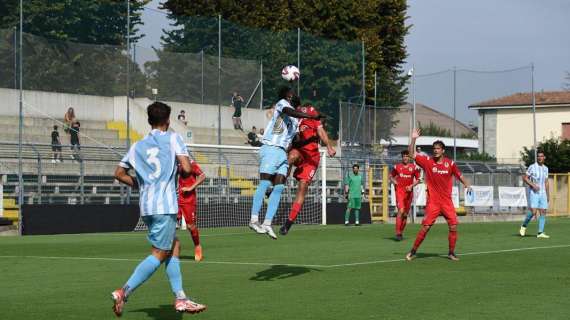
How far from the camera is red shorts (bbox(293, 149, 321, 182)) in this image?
53.2ft

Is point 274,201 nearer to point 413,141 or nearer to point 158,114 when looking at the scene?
point 413,141

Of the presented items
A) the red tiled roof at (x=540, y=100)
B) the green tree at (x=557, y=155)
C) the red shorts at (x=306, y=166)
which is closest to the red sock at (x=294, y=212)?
the red shorts at (x=306, y=166)

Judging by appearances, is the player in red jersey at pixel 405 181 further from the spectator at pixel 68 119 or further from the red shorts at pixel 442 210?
the spectator at pixel 68 119

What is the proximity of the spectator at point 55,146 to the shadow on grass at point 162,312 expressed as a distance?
21583mm

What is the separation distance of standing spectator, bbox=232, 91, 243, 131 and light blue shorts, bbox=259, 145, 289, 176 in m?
23.1

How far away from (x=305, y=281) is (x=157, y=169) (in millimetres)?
4853

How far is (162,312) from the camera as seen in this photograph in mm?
11633

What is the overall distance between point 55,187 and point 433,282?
19.8 m

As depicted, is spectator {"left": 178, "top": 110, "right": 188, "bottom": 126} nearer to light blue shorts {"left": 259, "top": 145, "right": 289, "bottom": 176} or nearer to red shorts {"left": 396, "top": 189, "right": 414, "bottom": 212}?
red shorts {"left": 396, "top": 189, "right": 414, "bottom": 212}

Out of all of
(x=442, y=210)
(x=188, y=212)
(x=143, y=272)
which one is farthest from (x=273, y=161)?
(x=143, y=272)

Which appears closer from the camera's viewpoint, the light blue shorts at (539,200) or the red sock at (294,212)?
the red sock at (294,212)

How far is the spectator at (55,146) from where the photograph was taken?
33000mm

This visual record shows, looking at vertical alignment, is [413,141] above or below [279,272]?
above

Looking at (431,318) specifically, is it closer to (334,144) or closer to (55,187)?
(55,187)
